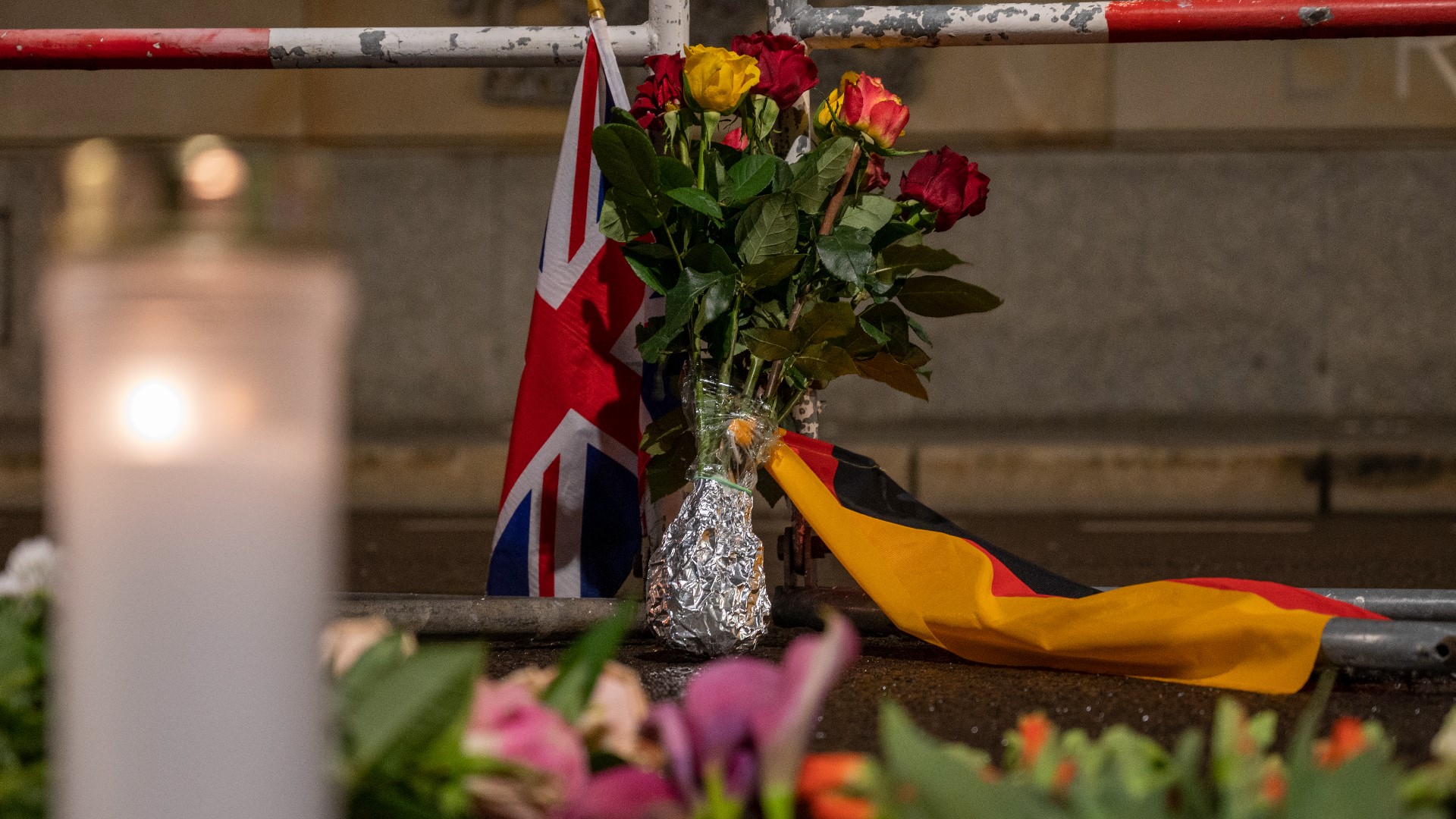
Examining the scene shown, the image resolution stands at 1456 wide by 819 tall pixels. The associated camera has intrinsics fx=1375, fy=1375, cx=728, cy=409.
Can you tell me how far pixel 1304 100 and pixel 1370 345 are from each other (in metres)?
1.27

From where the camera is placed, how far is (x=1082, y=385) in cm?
700

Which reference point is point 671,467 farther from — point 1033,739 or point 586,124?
point 1033,739

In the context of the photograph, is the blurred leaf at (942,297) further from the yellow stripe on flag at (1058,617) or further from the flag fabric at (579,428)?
the flag fabric at (579,428)

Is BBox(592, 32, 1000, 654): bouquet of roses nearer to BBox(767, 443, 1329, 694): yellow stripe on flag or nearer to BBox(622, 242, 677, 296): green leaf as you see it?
BBox(622, 242, 677, 296): green leaf

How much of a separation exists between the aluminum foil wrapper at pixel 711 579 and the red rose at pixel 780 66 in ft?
1.44

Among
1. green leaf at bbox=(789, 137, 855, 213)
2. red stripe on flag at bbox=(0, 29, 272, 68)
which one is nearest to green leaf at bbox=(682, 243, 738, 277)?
green leaf at bbox=(789, 137, 855, 213)

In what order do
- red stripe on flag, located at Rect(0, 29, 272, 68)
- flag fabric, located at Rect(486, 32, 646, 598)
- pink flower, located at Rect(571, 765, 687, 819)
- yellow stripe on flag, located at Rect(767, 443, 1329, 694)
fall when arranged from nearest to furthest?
1. pink flower, located at Rect(571, 765, 687, 819)
2. yellow stripe on flag, located at Rect(767, 443, 1329, 694)
3. flag fabric, located at Rect(486, 32, 646, 598)
4. red stripe on flag, located at Rect(0, 29, 272, 68)

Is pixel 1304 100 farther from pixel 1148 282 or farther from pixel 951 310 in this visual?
pixel 951 310

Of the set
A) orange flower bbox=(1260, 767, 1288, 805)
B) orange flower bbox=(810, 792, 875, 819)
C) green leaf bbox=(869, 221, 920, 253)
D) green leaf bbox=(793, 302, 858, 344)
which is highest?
green leaf bbox=(869, 221, 920, 253)

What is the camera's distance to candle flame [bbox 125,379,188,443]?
471 millimetres

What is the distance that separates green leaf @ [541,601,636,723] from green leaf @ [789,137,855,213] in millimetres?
877

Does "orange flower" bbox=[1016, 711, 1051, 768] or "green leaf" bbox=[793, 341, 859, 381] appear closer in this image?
"orange flower" bbox=[1016, 711, 1051, 768]

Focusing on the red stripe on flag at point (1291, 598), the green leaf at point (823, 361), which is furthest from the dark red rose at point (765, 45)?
the red stripe on flag at point (1291, 598)

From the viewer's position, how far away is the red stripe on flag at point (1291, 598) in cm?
132
